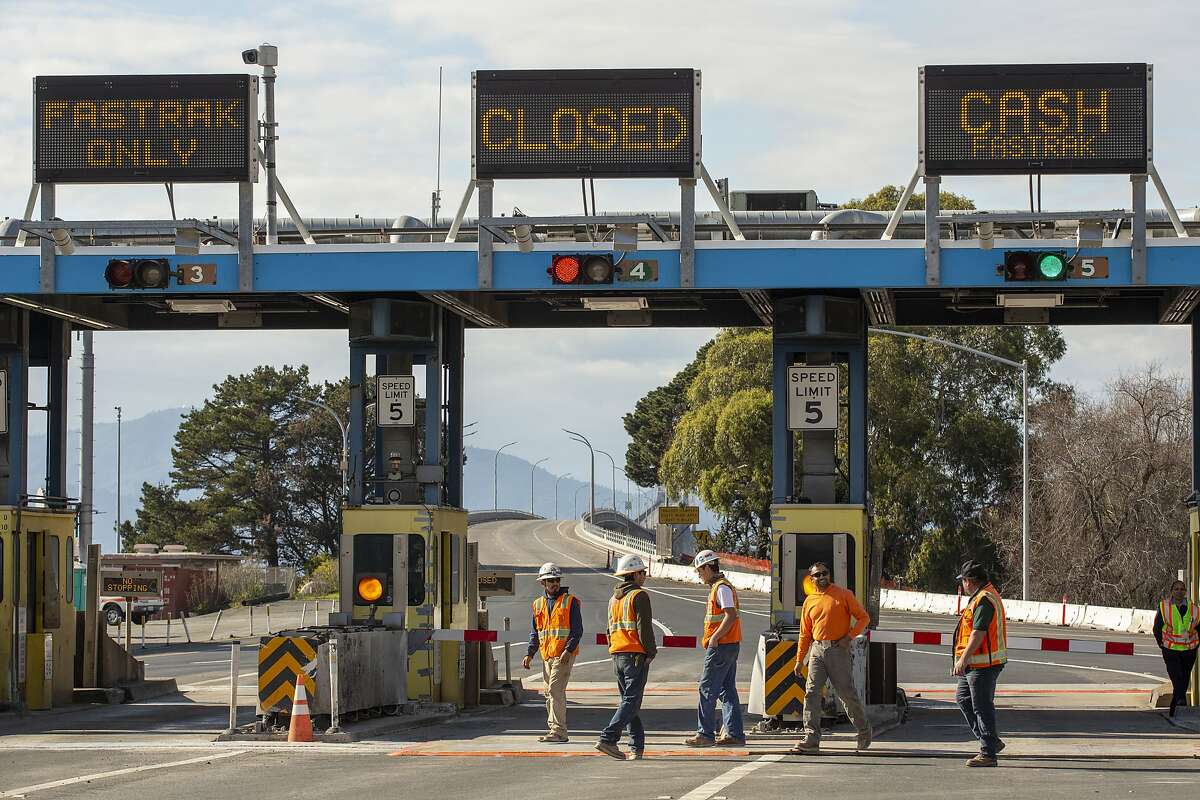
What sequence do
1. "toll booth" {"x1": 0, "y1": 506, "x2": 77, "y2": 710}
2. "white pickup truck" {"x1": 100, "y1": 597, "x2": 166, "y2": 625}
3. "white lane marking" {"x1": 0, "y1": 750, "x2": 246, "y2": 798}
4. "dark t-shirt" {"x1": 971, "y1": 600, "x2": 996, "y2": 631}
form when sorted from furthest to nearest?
"white pickup truck" {"x1": 100, "y1": 597, "x2": 166, "y2": 625} < "toll booth" {"x1": 0, "y1": 506, "x2": 77, "y2": 710} < "dark t-shirt" {"x1": 971, "y1": 600, "x2": 996, "y2": 631} < "white lane marking" {"x1": 0, "y1": 750, "x2": 246, "y2": 798}

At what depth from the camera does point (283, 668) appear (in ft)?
57.2

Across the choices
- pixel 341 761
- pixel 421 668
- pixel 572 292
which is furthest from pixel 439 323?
pixel 341 761

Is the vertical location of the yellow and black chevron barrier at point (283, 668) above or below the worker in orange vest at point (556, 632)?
below

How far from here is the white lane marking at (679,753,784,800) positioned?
12.6 meters

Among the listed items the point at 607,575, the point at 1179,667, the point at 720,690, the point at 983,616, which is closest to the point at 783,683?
the point at 720,690

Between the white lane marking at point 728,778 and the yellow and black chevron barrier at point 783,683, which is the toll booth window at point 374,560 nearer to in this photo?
the yellow and black chevron barrier at point 783,683

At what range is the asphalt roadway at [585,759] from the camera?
13242mm

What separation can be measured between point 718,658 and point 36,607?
996cm

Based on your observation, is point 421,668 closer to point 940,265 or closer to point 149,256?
point 149,256

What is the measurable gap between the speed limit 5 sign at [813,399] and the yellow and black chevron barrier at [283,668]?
6.00 metres

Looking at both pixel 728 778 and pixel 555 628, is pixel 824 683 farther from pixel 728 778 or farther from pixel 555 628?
pixel 555 628

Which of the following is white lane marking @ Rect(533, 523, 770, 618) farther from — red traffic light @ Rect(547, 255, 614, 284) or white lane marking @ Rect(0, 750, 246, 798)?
white lane marking @ Rect(0, 750, 246, 798)

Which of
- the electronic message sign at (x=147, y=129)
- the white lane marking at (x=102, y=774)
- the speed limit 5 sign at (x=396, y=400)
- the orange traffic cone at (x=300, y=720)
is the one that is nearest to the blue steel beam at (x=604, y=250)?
the electronic message sign at (x=147, y=129)

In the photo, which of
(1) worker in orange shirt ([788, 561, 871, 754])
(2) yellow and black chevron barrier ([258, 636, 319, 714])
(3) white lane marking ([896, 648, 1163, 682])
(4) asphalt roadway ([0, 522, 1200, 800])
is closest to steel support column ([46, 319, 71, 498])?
(4) asphalt roadway ([0, 522, 1200, 800])
